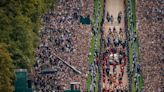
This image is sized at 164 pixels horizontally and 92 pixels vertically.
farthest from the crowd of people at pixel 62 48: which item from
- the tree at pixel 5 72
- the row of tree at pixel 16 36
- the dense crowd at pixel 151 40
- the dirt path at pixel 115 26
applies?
the dense crowd at pixel 151 40

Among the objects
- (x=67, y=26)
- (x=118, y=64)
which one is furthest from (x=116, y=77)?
(x=67, y=26)

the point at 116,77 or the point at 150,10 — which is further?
the point at 150,10

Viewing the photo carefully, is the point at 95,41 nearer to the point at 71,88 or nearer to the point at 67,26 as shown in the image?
the point at 67,26

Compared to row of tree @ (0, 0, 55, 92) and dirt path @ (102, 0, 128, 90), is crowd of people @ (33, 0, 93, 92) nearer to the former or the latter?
row of tree @ (0, 0, 55, 92)

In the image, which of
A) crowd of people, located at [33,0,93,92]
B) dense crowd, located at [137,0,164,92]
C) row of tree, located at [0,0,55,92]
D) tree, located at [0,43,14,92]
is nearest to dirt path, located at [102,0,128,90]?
dense crowd, located at [137,0,164,92]

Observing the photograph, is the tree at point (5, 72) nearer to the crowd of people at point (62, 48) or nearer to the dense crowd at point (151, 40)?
the crowd of people at point (62, 48)

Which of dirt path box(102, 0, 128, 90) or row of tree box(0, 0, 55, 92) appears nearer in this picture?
row of tree box(0, 0, 55, 92)
